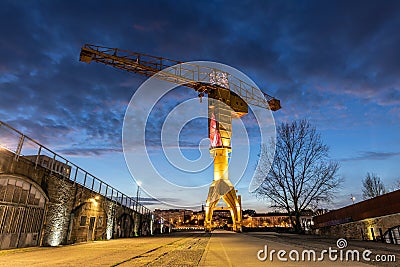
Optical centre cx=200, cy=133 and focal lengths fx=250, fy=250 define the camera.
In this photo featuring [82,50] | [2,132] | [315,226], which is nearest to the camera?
[2,132]

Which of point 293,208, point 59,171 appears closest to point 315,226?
point 293,208

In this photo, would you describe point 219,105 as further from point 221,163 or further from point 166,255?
point 166,255

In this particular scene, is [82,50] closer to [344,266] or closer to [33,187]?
[33,187]

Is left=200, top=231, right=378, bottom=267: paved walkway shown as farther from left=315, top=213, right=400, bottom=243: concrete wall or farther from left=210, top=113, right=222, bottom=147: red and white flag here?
left=210, top=113, right=222, bottom=147: red and white flag

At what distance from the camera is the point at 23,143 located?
12.2m

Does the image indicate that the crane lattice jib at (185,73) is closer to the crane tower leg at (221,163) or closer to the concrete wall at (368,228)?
the crane tower leg at (221,163)

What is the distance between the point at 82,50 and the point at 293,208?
3399 cm

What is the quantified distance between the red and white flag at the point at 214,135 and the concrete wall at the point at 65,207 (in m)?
26.0

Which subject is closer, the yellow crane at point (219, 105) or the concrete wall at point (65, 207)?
the concrete wall at point (65, 207)

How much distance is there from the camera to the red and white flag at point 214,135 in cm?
4716

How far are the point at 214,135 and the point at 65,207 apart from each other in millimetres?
34361

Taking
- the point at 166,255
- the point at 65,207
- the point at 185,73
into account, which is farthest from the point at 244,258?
the point at 185,73

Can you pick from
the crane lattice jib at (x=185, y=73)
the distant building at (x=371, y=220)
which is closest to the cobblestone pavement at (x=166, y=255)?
the distant building at (x=371, y=220)

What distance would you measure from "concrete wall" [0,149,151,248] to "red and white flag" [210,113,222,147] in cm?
2600
